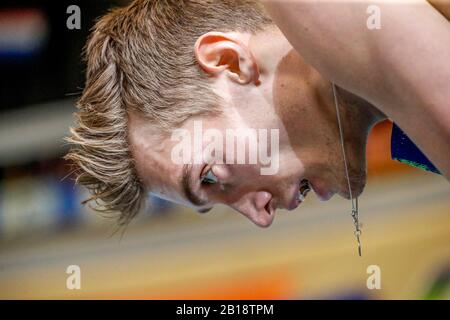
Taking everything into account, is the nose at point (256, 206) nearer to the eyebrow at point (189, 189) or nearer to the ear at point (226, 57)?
Answer: the eyebrow at point (189, 189)

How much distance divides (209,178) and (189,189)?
35mm

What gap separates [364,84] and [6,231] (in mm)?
756

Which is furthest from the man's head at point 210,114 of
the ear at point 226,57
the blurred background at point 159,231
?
the blurred background at point 159,231

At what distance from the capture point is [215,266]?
1306 millimetres

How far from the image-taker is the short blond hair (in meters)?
0.99

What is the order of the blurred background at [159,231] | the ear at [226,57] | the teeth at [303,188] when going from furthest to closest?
the blurred background at [159,231], the teeth at [303,188], the ear at [226,57]

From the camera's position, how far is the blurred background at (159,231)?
1257 mm

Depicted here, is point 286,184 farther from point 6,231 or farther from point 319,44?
point 6,231

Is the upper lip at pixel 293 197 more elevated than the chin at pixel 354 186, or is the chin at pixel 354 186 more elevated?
the chin at pixel 354 186

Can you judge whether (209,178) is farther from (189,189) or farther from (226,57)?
(226,57)

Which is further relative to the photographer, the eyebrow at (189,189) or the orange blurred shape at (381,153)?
the orange blurred shape at (381,153)

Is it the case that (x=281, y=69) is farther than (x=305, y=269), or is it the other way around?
(x=305, y=269)

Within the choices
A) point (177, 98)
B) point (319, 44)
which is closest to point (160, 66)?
point (177, 98)
